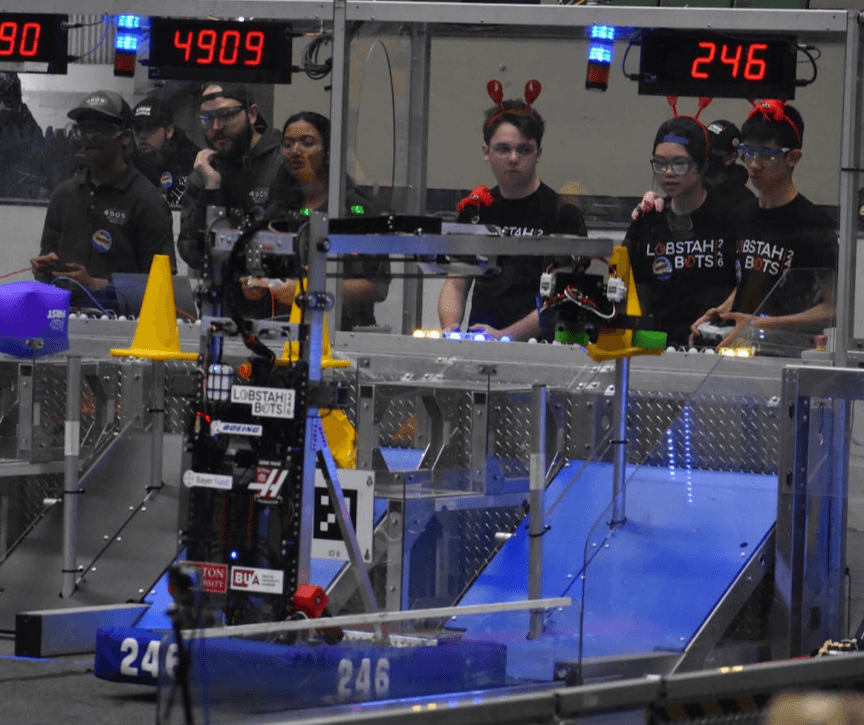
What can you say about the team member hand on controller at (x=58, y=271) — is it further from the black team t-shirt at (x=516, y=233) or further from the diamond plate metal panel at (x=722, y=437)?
the diamond plate metal panel at (x=722, y=437)

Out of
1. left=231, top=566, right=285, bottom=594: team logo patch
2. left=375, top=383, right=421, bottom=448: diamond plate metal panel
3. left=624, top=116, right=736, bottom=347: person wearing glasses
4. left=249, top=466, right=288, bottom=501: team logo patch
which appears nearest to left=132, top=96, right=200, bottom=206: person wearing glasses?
left=375, top=383, right=421, bottom=448: diamond plate metal panel

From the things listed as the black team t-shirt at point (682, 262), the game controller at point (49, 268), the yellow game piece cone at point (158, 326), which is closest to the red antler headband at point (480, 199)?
the black team t-shirt at point (682, 262)

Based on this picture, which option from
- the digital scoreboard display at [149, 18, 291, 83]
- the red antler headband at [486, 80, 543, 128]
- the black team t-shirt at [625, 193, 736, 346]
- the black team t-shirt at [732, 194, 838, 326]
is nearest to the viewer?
the black team t-shirt at [732, 194, 838, 326]

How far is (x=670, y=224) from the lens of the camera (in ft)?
29.0

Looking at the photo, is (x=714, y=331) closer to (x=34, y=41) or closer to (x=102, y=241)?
(x=102, y=241)

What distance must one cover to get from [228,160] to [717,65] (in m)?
2.79

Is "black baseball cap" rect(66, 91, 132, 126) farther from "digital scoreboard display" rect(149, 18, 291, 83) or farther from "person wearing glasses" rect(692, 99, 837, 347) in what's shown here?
"person wearing glasses" rect(692, 99, 837, 347)

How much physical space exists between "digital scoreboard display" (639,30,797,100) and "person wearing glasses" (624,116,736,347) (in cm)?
20

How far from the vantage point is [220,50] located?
31.2ft

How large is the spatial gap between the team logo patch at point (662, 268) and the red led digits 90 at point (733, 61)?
3.18 ft

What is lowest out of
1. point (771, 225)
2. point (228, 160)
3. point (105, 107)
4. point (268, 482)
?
point (268, 482)

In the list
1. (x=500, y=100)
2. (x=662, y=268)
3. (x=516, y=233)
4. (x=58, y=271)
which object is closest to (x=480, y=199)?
(x=516, y=233)

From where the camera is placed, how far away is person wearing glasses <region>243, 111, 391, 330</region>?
9.16 meters

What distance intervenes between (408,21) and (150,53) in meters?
1.56
